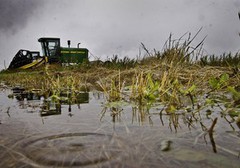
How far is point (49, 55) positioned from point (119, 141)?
65.0 ft

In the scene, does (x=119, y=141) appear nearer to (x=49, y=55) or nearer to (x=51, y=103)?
(x=51, y=103)

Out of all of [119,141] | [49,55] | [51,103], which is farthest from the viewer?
[49,55]

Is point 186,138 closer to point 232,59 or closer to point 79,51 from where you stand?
point 232,59

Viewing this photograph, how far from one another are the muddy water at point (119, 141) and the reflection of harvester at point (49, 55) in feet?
58.0

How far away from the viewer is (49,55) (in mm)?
19953

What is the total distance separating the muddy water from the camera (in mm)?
868

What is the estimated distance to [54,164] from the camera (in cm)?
84

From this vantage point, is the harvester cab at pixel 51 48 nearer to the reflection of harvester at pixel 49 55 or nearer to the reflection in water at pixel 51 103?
the reflection of harvester at pixel 49 55

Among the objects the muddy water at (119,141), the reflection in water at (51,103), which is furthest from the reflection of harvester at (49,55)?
the muddy water at (119,141)

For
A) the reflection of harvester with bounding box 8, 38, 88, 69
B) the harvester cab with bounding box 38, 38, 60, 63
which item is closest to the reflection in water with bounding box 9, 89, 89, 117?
the reflection of harvester with bounding box 8, 38, 88, 69

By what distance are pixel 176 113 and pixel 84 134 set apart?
799 millimetres

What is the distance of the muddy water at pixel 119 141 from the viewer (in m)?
0.87

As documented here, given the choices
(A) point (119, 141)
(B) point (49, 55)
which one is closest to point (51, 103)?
(A) point (119, 141)

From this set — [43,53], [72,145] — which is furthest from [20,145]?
[43,53]
